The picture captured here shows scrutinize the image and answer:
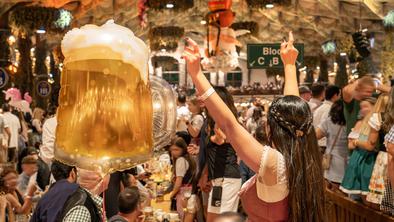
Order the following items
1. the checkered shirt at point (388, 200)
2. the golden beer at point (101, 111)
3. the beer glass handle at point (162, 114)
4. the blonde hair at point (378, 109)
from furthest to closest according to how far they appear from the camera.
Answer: the blonde hair at point (378, 109)
the checkered shirt at point (388, 200)
the beer glass handle at point (162, 114)
the golden beer at point (101, 111)

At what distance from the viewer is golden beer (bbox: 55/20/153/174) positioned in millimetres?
1830

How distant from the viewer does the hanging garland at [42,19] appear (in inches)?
498

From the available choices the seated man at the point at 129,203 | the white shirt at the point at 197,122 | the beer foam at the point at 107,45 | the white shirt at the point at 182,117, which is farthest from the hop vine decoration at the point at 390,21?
the beer foam at the point at 107,45

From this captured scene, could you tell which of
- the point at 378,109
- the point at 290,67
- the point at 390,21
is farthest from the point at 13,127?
the point at 390,21

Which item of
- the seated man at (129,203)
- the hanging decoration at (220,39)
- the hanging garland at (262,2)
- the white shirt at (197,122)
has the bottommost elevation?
the seated man at (129,203)

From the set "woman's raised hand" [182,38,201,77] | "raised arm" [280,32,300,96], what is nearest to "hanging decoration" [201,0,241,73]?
"raised arm" [280,32,300,96]

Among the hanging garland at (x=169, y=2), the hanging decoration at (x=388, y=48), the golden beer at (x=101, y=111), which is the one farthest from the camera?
the hanging decoration at (x=388, y=48)

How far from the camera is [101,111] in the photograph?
5.99ft

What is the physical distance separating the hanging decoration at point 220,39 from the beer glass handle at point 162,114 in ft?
21.2

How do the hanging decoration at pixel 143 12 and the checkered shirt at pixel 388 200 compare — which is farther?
the hanging decoration at pixel 143 12

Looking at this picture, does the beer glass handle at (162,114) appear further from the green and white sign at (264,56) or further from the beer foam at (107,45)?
the green and white sign at (264,56)

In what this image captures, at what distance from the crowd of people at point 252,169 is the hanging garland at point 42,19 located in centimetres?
415

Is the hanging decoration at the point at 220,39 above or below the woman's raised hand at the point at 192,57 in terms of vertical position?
above

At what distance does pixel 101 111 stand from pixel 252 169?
0.77 m
